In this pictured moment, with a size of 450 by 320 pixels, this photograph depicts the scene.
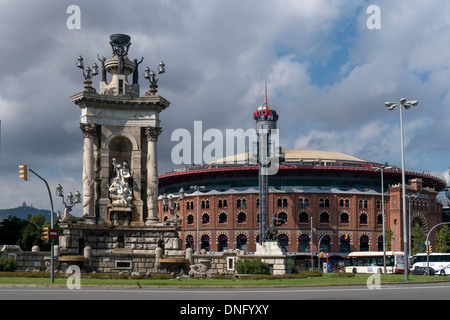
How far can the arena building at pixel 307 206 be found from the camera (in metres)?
114

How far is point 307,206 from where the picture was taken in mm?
114938

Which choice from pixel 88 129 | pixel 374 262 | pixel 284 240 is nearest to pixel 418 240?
pixel 284 240

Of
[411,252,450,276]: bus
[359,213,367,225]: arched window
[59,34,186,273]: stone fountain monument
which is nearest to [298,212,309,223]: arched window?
[359,213,367,225]: arched window

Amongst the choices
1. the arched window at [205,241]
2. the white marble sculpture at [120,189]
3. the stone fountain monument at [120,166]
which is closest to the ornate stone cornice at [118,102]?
the stone fountain monument at [120,166]

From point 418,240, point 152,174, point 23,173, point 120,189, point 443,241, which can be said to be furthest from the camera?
point 443,241

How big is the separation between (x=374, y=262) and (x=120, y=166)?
37111 mm

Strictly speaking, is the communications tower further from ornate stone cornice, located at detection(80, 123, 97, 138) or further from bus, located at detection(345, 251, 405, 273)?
ornate stone cornice, located at detection(80, 123, 97, 138)

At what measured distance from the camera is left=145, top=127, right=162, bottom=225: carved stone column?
51216 millimetres

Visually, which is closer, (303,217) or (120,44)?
(120,44)

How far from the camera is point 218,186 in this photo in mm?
119500

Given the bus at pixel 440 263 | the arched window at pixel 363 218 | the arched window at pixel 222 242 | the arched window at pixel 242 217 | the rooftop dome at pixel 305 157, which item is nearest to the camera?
the bus at pixel 440 263

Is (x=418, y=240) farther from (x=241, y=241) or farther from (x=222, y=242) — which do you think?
(x=222, y=242)

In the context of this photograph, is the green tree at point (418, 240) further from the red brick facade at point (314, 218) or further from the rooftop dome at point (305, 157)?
the rooftop dome at point (305, 157)
